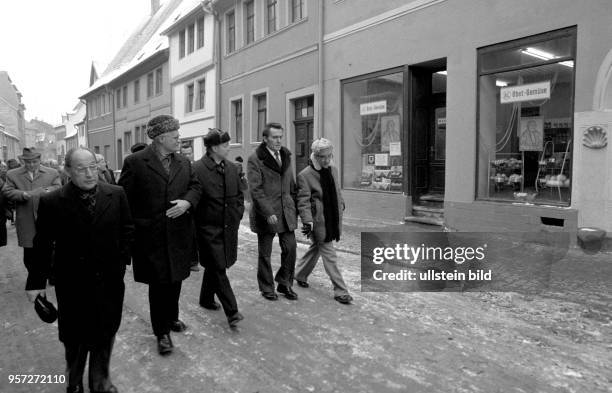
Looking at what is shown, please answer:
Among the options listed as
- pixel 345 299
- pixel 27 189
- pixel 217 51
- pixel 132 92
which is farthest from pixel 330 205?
pixel 132 92

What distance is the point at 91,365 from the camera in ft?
10.9

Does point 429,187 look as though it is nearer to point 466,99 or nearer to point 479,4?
point 466,99

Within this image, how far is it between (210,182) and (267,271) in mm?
1379

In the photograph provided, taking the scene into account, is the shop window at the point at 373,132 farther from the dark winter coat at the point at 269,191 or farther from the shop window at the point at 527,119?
the dark winter coat at the point at 269,191

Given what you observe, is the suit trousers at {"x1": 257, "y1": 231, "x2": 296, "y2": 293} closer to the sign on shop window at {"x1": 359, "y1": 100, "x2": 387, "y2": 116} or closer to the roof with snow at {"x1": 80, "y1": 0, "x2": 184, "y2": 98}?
the sign on shop window at {"x1": 359, "y1": 100, "x2": 387, "y2": 116}

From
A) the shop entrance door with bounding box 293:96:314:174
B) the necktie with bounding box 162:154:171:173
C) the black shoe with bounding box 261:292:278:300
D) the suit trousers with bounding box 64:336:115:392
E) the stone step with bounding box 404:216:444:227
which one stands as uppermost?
the shop entrance door with bounding box 293:96:314:174

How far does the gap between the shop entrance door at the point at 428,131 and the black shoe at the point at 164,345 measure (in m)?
7.65

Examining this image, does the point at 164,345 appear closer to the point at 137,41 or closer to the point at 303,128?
the point at 303,128

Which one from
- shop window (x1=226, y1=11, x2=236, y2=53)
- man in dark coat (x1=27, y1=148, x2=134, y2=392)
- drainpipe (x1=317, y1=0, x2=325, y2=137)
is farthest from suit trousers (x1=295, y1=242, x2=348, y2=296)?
shop window (x1=226, y1=11, x2=236, y2=53)

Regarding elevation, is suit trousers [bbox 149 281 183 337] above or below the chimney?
below

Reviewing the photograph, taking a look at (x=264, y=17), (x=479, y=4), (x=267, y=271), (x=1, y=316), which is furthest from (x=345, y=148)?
(x=1, y=316)

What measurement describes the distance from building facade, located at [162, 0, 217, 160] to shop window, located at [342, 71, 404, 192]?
341 inches

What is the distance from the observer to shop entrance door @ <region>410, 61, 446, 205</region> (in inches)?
423

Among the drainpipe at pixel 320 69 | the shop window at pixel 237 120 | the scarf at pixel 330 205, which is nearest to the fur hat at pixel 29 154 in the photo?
the scarf at pixel 330 205
